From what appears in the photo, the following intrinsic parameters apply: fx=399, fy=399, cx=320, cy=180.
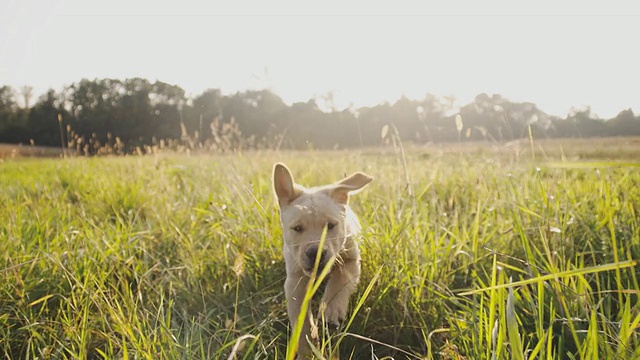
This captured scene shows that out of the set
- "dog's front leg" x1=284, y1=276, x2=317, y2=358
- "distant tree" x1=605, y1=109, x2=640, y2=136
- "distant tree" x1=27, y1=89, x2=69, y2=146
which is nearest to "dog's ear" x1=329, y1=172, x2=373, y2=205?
"dog's front leg" x1=284, y1=276, x2=317, y2=358

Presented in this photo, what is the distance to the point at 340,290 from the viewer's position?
2023 millimetres

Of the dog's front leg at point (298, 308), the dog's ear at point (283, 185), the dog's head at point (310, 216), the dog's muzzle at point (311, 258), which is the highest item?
the dog's ear at point (283, 185)

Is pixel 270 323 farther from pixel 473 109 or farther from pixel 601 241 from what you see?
pixel 473 109

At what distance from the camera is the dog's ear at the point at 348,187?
8.64 feet

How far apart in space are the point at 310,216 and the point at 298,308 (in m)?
0.61

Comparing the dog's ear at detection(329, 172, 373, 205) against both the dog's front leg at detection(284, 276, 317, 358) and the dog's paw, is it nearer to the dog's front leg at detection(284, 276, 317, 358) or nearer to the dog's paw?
the dog's front leg at detection(284, 276, 317, 358)

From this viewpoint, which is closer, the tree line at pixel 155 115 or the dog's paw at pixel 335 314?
the dog's paw at pixel 335 314

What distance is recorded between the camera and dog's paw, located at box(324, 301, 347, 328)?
191 cm

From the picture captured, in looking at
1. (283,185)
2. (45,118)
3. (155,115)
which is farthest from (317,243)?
(45,118)

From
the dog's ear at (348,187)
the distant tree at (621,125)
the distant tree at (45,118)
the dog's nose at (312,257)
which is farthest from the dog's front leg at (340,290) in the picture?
the distant tree at (45,118)

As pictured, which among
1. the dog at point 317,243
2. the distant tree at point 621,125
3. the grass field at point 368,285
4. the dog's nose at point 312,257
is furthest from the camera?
the distant tree at point 621,125

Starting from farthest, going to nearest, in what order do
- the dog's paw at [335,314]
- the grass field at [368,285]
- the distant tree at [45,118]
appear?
the distant tree at [45,118], the dog's paw at [335,314], the grass field at [368,285]

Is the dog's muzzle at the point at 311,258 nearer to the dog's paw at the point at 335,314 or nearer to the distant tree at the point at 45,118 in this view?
the dog's paw at the point at 335,314

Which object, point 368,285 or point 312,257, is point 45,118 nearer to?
point 312,257
